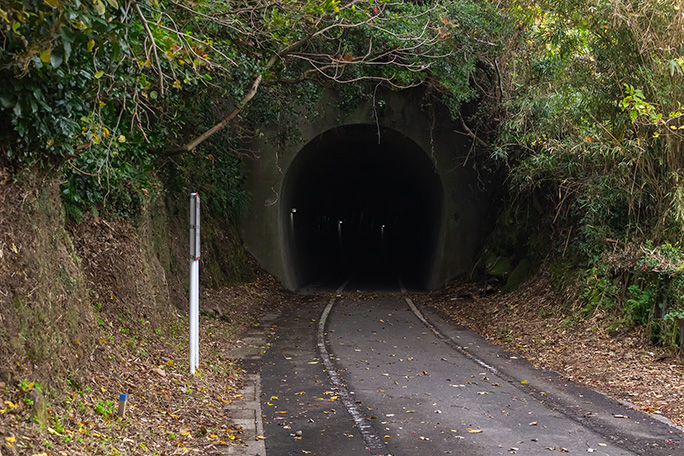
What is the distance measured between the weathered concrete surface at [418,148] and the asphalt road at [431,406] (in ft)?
28.6

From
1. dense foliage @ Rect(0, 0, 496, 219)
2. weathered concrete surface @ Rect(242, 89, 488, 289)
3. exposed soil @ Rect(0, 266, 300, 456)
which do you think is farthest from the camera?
weathered concrete surface @ Rect(242, 89, 488, 289)

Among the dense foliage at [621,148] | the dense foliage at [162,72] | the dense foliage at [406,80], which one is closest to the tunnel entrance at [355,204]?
the dense foliage at [162,72]

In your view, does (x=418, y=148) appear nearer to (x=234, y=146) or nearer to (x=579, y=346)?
(x=234, y=146)

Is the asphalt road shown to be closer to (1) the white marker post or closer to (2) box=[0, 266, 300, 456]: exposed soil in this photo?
(2) box=[0, 266, 300, 456]: exposed soil

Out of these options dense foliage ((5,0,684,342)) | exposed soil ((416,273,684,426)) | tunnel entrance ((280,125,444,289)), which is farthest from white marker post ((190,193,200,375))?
tunnel entrance ((280,125,444,289))

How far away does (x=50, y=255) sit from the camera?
20.2ft

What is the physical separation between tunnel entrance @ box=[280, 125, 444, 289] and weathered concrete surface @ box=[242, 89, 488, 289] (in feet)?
1.00

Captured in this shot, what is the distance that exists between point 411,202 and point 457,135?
16.9 m

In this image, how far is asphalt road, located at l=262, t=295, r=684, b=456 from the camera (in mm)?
5613

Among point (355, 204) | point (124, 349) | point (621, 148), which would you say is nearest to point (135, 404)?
point (124, 349)

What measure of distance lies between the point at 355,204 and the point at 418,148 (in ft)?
69.5

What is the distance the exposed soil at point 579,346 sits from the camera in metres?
7.64

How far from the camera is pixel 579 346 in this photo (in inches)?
392

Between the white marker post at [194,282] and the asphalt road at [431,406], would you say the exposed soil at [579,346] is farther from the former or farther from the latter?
the white marker post at [194,282]
